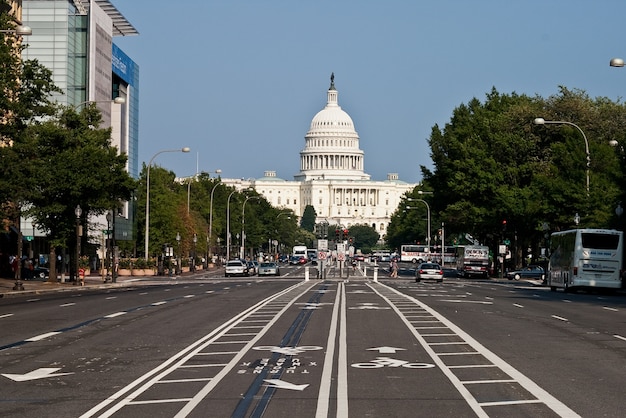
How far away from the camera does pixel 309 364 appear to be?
57.7 ft

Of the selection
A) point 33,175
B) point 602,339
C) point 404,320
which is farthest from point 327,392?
point 33,175

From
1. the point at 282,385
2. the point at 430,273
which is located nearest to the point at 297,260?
the point at 430,273

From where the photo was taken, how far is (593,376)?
16.2 m

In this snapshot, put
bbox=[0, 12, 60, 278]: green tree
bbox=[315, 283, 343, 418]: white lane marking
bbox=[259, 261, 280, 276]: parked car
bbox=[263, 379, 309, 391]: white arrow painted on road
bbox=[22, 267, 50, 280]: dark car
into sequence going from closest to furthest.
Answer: bbox=[315, 283, 343, 418]: white lane marking → bbox=[263, 379, 309, 391]: white arrow painted on road → bbox=[0, 12, 60, 278]: green tree → bbox=[22, 267, 50, 280]: dark car → bbox=[259, 261, 280, 276]: parked car

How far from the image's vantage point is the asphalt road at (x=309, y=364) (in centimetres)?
1311

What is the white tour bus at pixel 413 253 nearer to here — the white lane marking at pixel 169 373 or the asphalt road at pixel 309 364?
the asphalt road at pixel 309 364

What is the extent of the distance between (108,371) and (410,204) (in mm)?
172065

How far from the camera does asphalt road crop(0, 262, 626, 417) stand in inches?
516

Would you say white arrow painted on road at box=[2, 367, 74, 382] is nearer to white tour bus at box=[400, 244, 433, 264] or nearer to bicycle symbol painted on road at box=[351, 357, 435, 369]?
bicycle symbol painted on road at box=[351, 357, 435, 369]

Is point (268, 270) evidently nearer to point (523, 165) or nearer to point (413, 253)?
point (523, 165)

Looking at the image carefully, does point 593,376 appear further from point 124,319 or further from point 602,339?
point 124,319

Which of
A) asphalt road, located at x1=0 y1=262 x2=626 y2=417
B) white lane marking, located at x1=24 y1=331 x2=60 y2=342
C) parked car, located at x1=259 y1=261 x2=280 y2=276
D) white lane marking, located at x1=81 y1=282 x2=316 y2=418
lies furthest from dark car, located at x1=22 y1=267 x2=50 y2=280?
white lane marking, located at x1=81 y1=282 x2=316 y2=418

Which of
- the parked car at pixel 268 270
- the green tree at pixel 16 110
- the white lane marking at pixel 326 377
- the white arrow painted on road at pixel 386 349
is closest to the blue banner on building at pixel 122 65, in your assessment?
the parked car at pixel 268 270

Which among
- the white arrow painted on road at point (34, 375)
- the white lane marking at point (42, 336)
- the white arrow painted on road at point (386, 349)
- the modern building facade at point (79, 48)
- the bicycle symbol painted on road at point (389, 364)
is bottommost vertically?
the white arrow painted on road at point (34, 375)
